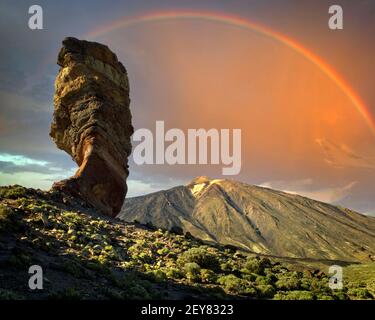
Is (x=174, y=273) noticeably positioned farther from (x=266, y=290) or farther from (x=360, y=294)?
(x=360, y=294)

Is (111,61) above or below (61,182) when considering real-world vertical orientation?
above

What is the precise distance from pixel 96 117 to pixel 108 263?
83.7ft

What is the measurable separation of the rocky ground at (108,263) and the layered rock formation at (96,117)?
690 cm

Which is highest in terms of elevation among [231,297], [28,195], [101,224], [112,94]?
[112,94]

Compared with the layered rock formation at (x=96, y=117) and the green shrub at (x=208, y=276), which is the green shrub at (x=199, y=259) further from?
the layered rock formation at (x=96, y=117)

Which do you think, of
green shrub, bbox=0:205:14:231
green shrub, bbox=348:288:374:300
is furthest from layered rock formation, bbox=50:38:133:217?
green shrub, bbox=348:288:374:300

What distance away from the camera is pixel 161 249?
3164 cm

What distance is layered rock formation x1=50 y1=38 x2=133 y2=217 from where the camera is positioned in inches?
1743

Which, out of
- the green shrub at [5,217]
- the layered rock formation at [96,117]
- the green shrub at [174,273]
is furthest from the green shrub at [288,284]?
the layered rock formation at [96,117]

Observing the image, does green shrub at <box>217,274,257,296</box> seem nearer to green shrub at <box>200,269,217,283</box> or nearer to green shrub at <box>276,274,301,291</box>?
green shrub at <box>200,269,217,283</box>

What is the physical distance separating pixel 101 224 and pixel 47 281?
1536 centimetres

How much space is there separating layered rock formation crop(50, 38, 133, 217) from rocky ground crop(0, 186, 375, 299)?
690 cm

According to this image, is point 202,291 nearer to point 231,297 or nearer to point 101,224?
point 231,297
